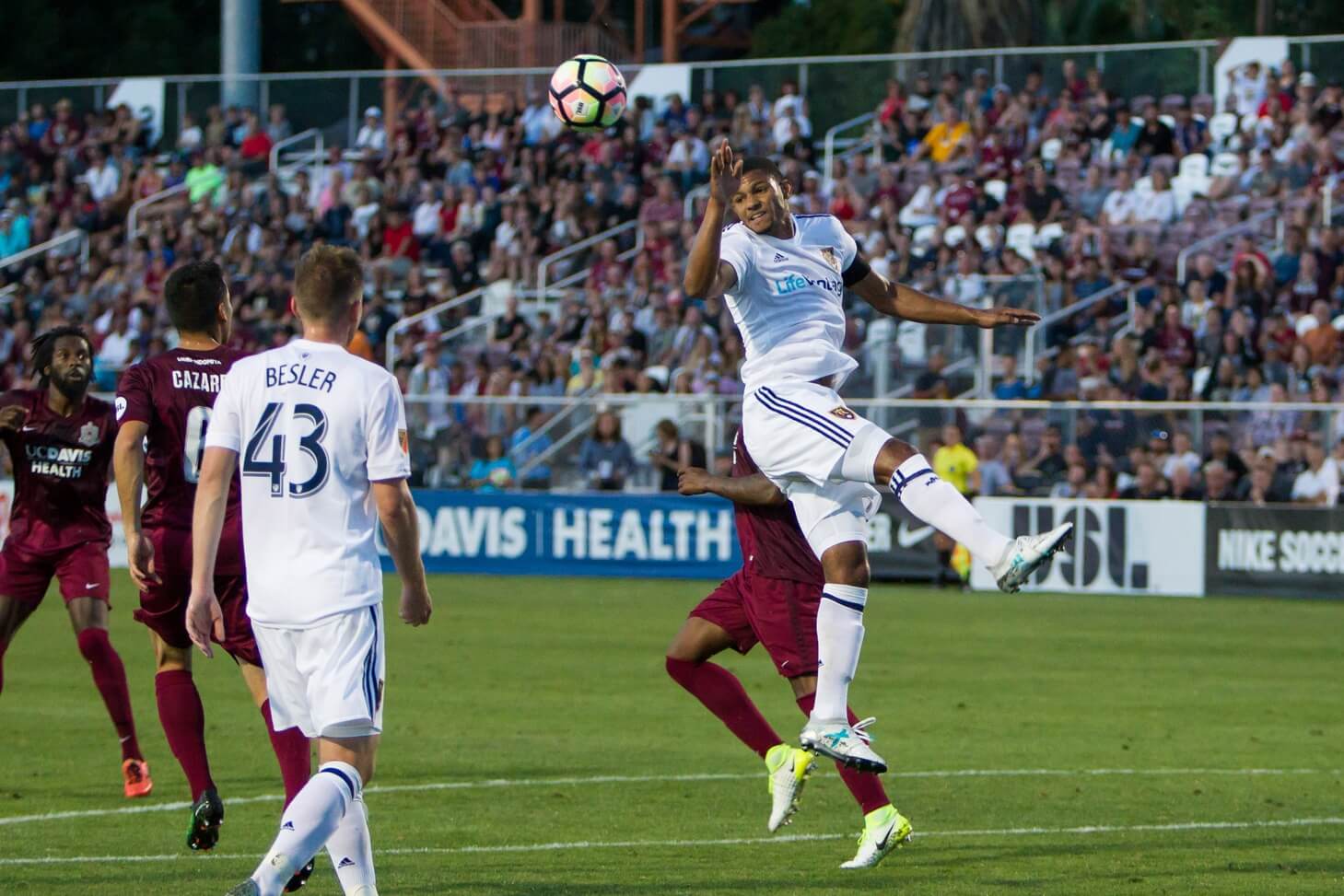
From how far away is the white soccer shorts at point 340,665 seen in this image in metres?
6.15

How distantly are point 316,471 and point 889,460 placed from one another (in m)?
2.46

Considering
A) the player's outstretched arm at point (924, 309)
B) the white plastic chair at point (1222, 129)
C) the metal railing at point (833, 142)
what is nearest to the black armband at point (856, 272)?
the player's outstretched arm at point (924, 309)

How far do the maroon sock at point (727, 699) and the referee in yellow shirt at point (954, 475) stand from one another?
14.7 meters

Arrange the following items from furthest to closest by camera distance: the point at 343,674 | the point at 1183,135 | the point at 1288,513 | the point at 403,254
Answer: the point at 403,254 → the point at 1183,135 → the point at 1288,513 → the point at 343,674

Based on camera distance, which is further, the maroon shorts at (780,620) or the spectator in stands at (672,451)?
the spectator in stands at (672,451)

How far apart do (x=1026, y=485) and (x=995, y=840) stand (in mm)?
14724

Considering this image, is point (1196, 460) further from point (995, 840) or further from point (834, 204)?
point (995, 840)

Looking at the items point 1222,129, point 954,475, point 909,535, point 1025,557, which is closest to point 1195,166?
point 1222,129

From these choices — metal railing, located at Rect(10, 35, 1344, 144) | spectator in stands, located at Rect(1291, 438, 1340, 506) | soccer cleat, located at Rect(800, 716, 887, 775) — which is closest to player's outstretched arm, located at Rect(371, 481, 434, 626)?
soccer cleat, located at Rect(800, 716, 887, 775)

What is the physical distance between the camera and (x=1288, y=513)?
71.2 ft

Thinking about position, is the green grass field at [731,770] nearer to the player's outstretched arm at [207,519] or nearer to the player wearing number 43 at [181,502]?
the player wearing number 43 at [181,502]

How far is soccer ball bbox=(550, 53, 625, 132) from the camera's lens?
11.2m

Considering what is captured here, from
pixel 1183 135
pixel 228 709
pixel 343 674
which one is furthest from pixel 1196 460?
pixel 343 674

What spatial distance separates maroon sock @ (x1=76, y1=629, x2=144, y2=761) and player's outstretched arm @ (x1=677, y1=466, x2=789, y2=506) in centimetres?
346
